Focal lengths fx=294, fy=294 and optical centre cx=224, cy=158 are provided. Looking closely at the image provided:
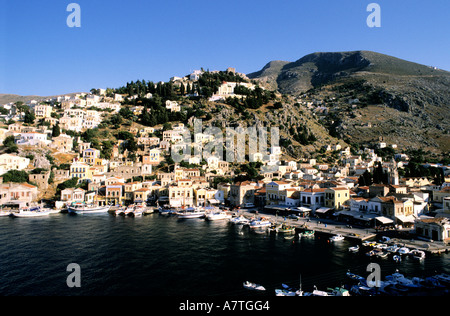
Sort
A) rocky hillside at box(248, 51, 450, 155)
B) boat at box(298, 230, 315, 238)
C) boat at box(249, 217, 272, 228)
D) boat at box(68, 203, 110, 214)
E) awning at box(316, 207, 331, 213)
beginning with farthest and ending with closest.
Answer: rocky hillside at box(248, 51, 450, 155), boat at box(68, 203, 110, 214), awning at box(316, 207, 331, 213), boat at box(249, 217, 272, 228), boat at box(298, 230, 315, 238)

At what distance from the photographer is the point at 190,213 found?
43312 millimetres

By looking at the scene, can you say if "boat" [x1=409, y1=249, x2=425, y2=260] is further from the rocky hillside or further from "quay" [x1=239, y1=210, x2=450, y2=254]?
the rocky hillside

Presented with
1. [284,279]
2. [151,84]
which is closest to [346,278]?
[284,279]

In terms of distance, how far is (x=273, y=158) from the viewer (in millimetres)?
74875

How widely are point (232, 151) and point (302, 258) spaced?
5208cm

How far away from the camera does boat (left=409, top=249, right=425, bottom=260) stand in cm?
2352

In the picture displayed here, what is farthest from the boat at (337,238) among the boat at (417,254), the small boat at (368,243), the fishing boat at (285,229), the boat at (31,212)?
the boat at (31,212)

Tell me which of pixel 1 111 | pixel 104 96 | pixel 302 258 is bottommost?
pixel 302 258

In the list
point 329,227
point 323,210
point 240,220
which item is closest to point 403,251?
point 329,227

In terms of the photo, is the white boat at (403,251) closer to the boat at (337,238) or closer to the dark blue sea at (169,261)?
the dark blue sea at (169,261)

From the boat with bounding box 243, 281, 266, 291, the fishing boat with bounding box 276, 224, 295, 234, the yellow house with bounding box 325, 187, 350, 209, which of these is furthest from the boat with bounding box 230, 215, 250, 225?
the boat with bounding box 243, 281, 266, 291

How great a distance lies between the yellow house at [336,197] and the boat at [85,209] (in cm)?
3399

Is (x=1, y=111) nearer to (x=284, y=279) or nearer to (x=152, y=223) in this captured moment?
(x=152, y=223)

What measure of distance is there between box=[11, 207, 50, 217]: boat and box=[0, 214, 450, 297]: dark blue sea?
27.0 feet
